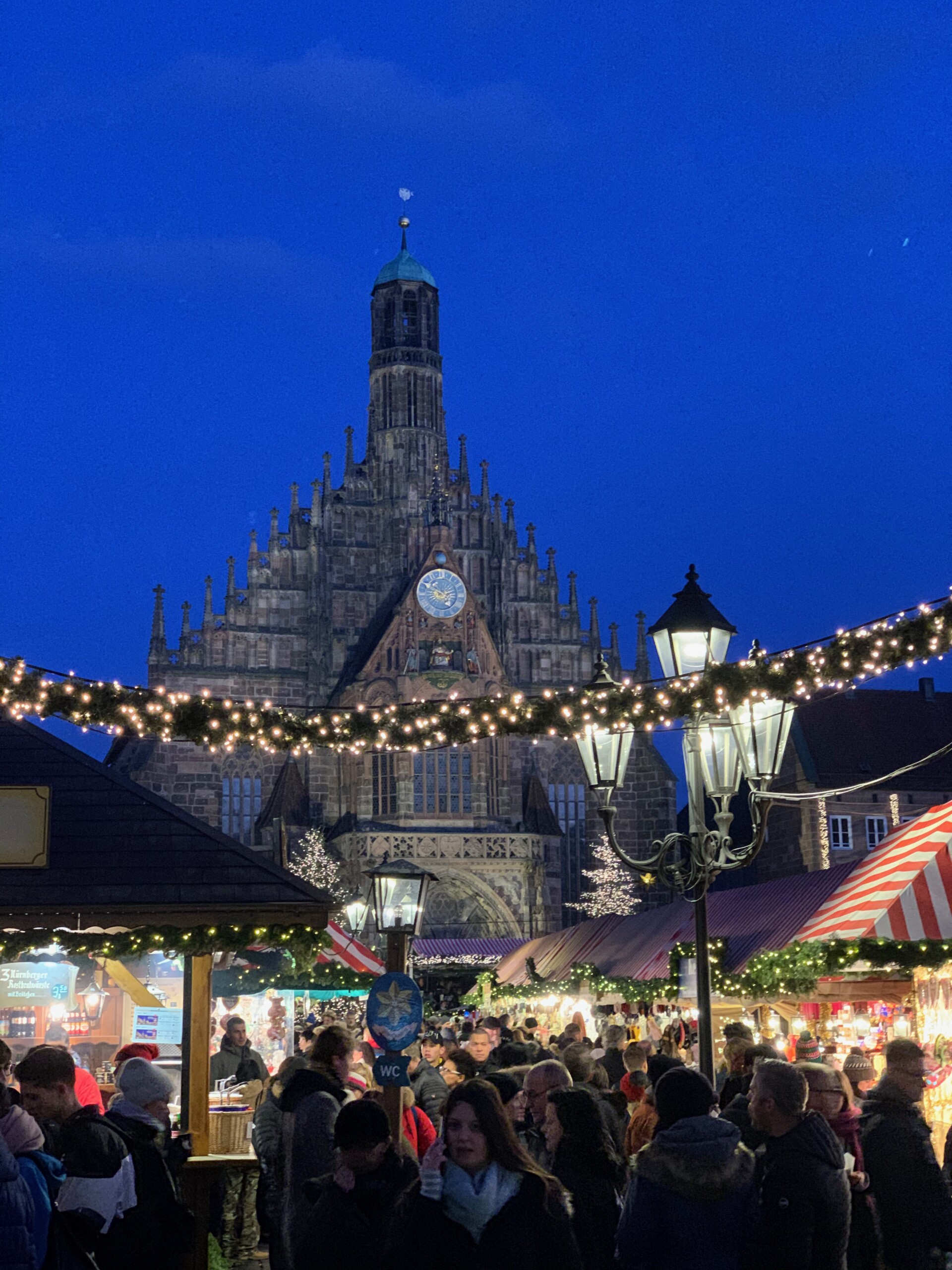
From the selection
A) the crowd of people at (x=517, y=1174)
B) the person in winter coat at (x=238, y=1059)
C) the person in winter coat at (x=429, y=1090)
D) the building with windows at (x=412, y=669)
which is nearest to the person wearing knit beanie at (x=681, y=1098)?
the crowd of people at (x=517, y=1174)

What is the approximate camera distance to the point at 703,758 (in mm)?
10641

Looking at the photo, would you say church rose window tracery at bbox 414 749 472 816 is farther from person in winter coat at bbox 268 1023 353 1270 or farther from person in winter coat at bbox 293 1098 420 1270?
person in winter coat at bbox 293 1098 420 1270

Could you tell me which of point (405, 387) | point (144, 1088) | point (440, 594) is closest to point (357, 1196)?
point (144, 1088)

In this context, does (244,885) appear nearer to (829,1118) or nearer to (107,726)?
(107,726)

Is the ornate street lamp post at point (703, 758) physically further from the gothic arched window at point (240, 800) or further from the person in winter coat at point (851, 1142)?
the gothic arched window at point (240, 800)

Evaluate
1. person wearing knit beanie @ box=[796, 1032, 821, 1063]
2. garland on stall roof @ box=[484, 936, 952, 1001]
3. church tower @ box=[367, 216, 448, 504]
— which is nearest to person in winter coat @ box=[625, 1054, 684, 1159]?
person wearing knit beanie @ box=[796, 1032, 821, 1063]

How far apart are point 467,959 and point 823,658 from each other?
35.0 m

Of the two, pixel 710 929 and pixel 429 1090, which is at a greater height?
pixel 710 929

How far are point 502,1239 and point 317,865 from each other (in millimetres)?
39170

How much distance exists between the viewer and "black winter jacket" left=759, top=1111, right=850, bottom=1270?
532 cm

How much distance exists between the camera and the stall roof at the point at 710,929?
746 inches

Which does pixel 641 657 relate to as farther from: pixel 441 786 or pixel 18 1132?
pixel 18 1132

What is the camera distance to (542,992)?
2919 cm

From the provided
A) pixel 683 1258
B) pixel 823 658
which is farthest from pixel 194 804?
pixel 683 1258
